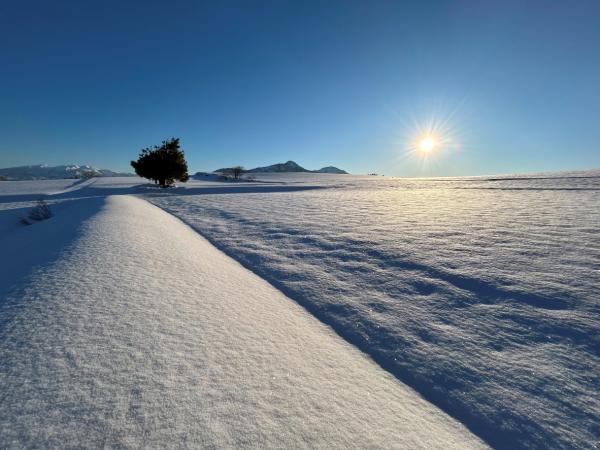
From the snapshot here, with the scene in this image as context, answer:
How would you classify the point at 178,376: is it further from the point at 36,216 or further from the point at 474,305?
the point at 36,216

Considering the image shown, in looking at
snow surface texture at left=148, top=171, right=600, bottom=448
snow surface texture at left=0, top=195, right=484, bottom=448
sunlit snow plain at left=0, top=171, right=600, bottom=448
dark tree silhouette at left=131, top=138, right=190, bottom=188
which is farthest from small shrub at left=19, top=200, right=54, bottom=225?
dark tree silhouette at left=131, top=138, right=190, bottom=188

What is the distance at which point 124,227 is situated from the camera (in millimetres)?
7156

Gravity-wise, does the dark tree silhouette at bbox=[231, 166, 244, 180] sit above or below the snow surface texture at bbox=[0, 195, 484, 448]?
above

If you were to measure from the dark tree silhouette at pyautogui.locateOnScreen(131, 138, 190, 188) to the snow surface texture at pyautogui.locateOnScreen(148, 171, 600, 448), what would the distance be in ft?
89.3

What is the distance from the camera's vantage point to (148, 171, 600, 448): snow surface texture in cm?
241

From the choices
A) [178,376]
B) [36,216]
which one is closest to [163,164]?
[36,216]

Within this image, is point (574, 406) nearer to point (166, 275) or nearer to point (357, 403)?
point (357, 403)

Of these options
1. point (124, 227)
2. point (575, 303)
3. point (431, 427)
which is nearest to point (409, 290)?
point (575, 303)

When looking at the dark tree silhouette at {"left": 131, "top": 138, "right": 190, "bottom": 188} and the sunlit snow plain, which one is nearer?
the sunlit snow plain

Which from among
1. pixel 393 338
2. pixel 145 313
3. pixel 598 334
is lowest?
pixel 393 338

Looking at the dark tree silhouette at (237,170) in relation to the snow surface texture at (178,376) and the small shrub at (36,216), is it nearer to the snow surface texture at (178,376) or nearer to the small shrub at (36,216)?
the small shrub at (36,216)

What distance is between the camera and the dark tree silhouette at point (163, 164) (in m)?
31.4

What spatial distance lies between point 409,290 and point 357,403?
8.26 feet

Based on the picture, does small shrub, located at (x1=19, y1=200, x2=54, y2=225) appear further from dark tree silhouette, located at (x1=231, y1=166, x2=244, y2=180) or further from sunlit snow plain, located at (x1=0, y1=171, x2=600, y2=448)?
dark tree silhouette, located at (x1=231, y1=166, x2=244, y2=180)
